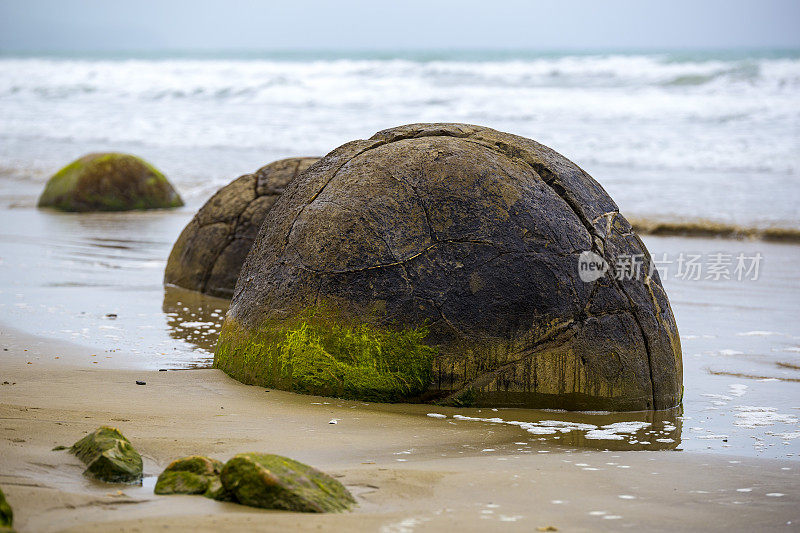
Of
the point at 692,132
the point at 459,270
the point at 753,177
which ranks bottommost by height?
the point at 459,270

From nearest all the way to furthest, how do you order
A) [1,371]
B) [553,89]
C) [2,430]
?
[2,430], [1,371], [553,89]

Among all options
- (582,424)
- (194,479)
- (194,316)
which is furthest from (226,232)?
(194,479)

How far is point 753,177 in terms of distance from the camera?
14578mm

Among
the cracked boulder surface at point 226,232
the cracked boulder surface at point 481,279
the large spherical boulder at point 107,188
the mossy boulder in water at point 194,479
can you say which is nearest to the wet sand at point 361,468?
A: the mossy boulder in water at point 194,479

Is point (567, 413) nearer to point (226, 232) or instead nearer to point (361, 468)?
point (361, 468)

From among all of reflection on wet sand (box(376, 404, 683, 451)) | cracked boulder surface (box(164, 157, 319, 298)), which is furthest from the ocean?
reflection on wet sand (box(376, 404, 683, 451))

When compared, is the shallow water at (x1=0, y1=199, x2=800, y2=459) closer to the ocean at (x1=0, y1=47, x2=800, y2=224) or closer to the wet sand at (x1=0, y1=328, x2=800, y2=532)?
the wet sand at (x1=0, y1=328, x2=800, y2=532)

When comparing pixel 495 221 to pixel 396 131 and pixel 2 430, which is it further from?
pixel 2 430

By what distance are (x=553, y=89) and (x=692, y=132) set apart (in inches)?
342

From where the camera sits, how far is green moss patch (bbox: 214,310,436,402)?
382 centimetres

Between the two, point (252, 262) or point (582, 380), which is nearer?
point (582, 380)

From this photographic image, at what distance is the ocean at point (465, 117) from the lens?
47.3 feet

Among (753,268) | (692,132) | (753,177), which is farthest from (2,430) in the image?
(692,132)

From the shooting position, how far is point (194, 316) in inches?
235
